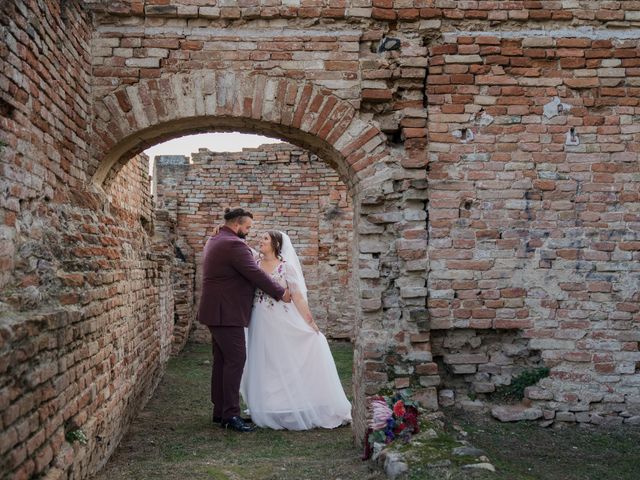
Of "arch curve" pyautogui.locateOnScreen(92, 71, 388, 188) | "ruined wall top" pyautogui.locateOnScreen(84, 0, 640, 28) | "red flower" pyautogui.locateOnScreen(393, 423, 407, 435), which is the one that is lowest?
"red flower" pyautogui.locateOnScreen(393, 423, 407, 435)

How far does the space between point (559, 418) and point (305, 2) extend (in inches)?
149

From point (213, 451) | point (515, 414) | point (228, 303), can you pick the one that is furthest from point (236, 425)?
point (515, 414)

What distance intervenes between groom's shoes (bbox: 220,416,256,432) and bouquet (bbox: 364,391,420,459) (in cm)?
142

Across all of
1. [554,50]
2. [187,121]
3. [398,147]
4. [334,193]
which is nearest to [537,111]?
[554,50]

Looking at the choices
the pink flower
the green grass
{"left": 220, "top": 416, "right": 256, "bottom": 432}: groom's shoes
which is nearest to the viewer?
the green grass

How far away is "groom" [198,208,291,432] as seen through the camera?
536 centimetres

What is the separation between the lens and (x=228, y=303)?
5.42 m

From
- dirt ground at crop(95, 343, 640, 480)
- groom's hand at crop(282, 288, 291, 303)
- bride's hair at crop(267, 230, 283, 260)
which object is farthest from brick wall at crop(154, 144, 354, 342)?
dirt ground at crop(95, 343, 640, 480)

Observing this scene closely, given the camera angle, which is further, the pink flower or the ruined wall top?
the ruined wall top

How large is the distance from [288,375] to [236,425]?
667mm

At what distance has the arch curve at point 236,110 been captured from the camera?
14.8 feet

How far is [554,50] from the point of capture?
181 inches

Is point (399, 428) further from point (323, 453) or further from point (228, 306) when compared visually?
point (228, 306)

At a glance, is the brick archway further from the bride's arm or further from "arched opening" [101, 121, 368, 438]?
"arched opening" [101, 121, 368, 438]
